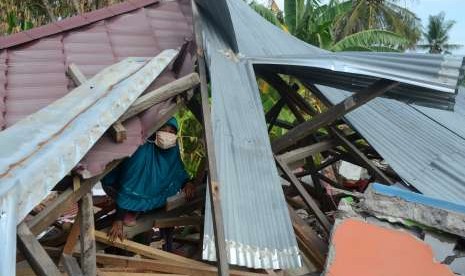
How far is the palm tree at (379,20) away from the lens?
18672 millimetres

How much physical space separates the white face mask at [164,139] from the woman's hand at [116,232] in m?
0.69

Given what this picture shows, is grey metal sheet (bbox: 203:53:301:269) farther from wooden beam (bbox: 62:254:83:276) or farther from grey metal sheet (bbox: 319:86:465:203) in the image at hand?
grey metal sheet (bbox: 319:86:465:203)

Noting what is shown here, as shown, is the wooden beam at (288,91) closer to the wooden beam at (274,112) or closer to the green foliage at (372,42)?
the wooden beam at (274,112)

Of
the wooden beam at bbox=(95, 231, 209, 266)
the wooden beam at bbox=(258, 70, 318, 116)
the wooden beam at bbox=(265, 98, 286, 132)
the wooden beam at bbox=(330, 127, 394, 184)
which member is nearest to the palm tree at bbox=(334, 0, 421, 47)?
the wooden beam at bbox=(265, 98, 286, 132)

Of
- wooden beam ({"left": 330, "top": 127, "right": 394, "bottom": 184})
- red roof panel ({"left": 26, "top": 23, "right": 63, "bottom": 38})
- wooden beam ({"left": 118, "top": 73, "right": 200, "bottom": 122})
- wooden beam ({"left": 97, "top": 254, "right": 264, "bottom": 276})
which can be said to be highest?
red roof panel ({"left": 26, "top": 23, "right": 63, "bottom": 38})

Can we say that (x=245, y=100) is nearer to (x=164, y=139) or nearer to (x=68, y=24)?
(x=164, y=139)

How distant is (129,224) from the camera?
388cm

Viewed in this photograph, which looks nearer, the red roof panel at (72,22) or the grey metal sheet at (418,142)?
the grey metal sheet at (418,142)

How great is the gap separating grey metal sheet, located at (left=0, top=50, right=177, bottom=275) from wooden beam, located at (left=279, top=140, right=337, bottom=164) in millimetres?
1387

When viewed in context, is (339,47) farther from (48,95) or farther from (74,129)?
(74,129)

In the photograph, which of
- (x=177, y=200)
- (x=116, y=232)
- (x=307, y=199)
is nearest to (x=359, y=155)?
(x=307, y=199)

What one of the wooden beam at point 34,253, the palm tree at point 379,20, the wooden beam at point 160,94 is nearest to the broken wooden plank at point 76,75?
the wooden beam at point 160,94

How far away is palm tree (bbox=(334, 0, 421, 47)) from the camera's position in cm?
1867

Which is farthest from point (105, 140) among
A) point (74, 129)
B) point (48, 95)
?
point (48, 95)
